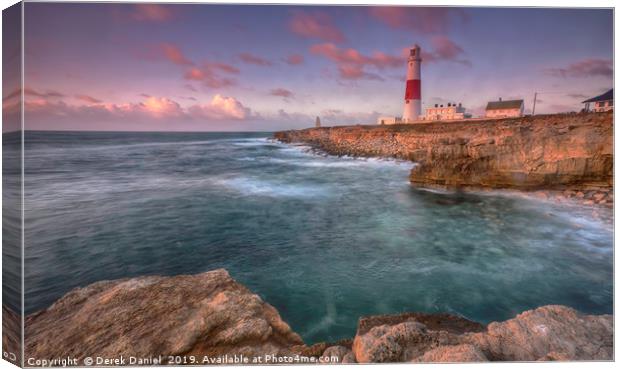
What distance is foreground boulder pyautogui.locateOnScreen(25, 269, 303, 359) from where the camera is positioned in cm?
305

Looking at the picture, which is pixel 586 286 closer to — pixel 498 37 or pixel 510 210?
pixel 510 210

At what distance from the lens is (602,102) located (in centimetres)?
418

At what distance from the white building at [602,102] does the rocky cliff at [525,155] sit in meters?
0.12

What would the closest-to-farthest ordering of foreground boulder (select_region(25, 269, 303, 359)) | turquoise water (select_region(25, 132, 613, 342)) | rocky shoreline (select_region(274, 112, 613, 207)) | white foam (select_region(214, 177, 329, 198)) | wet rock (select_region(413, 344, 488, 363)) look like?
1. wet rock (select_region(413, 344, 488, 363))
2. foreground boulder (select_region(25, 269, 303, 359))
3. turquoise water (select_region(25, 132, 613, 342))
4. rocky shoreline (select_region(274, 112, 613, 207))
5. white foam (select_region(214, 177, 329, 198))

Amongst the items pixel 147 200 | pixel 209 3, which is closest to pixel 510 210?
pixel 209 3

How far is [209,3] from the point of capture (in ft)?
12.1

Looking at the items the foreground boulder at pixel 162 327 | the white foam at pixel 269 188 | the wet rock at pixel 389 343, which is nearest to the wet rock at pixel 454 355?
the wet rock at pixel 389 343

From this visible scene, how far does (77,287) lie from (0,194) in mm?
1374

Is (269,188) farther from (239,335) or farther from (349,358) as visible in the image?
(349,358)

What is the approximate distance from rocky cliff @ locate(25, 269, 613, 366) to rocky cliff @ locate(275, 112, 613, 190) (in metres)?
3.16

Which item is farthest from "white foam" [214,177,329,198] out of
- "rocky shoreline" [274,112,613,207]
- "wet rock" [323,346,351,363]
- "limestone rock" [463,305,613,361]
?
"limestone rock" [463,305,613,361]

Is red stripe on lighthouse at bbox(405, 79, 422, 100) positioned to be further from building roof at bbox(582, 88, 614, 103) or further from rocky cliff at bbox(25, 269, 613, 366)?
rocky cliff at bbox(25, 269, 613, 366)

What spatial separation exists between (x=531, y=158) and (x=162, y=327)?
7.90 metres

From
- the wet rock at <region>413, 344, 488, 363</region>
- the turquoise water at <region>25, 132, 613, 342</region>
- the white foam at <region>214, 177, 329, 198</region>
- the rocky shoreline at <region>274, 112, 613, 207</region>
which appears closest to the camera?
the wet rock at <region>413, 344, 488, 363</region>
